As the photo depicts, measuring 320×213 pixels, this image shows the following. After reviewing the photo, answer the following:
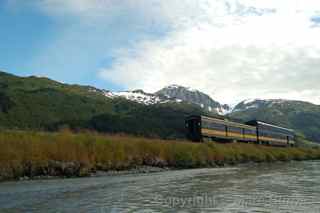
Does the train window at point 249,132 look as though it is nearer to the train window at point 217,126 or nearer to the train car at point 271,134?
the train car at point 271,134

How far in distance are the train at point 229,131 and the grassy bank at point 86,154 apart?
20.1 ft

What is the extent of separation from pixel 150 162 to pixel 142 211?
3040cm

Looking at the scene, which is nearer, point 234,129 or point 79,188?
point 79,188

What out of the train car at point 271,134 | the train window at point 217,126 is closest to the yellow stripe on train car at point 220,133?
the train window at point 217,126

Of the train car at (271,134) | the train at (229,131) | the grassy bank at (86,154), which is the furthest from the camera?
the train car at (271,134)

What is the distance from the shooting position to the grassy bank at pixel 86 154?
33128mm

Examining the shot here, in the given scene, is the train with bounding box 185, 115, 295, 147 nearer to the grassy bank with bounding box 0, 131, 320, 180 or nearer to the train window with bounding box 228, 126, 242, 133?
the train window with bounding box 228, 126, 242, 133

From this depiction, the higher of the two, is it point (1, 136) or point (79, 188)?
point (1, 136)

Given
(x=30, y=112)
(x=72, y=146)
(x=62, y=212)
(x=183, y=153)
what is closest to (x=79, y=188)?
(x=62, y=212)

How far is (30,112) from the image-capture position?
173m

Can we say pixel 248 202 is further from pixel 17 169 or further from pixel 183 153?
pixel 183 153

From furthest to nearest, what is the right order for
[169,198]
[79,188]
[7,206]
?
1. [79,188]
2. [169,198]
3. [7,206]

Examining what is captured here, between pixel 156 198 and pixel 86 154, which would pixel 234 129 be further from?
pixel 156 198

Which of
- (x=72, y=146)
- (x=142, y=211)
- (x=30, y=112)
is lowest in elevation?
(x=142, y=211)
